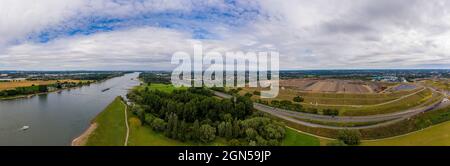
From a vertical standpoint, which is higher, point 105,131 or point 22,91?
point 22,91

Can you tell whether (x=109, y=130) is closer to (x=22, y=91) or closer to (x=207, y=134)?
(x=207, y=134)

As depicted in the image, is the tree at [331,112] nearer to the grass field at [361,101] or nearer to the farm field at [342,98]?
the grass field at [361,101]

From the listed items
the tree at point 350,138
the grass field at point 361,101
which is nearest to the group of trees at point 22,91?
the grass field at point 361,101

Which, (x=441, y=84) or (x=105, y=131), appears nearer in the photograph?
(x=105, y=131)

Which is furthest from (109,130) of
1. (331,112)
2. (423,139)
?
(423,139)

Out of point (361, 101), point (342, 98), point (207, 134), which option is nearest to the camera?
point (207, 134)

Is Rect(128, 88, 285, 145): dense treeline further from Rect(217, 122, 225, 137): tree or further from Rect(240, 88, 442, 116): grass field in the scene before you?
Rect(240, 88, 442, 116): grass field
